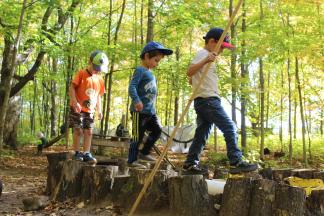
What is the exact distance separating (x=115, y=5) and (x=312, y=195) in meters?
14.7

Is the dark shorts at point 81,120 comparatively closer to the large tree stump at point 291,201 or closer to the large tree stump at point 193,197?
the large tree stump at point 193,197

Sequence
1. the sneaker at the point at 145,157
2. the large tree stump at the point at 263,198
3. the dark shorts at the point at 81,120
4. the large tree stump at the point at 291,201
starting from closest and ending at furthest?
the large tree stump at the point at 291,201
the large tree stump at the point at 263,198
the sneaker at the point at 145,157
the dark shorts at the point at 81,120

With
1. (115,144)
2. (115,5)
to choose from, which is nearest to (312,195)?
(115,144)

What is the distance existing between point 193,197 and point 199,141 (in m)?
1.12

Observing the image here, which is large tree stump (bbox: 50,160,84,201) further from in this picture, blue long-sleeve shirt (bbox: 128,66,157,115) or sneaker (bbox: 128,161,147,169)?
blue long-sleeve shirt (bbox: 128,66,157,115)

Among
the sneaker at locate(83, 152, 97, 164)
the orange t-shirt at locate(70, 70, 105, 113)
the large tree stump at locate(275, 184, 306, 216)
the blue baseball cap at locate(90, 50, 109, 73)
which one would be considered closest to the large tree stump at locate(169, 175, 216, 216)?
the large tree stump at locate(275, 184, 306, 216)

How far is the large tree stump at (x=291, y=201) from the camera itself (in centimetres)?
323

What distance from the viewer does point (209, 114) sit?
4500 mm

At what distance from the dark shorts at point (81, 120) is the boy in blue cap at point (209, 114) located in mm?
1770

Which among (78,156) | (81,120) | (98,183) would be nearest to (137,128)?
(98,183)

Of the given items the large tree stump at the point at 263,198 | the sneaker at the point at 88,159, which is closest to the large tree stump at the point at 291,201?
the large tree stump at the point at 263,198

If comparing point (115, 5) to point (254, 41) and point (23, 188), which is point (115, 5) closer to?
point (254, 41)

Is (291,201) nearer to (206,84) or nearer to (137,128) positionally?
(206,84)

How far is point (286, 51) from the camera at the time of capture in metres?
10.7
